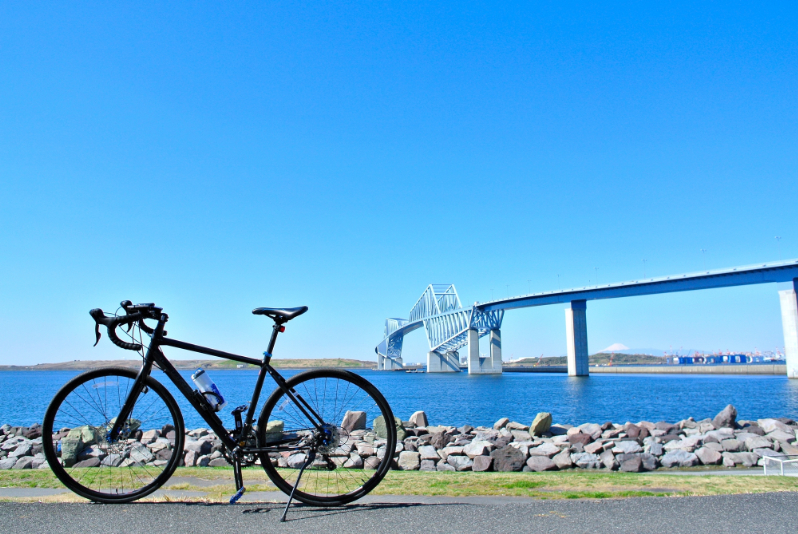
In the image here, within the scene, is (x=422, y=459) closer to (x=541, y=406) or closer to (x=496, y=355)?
(x=541, y=406)

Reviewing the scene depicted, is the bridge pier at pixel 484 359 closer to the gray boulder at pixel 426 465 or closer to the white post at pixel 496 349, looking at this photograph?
the white post at pixel 496 349

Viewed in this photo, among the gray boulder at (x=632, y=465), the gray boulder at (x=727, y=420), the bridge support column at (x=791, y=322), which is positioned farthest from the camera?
the bridge support column at (x=791, y=322)

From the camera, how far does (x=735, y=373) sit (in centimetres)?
11675

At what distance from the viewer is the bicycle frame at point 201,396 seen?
4516 mm

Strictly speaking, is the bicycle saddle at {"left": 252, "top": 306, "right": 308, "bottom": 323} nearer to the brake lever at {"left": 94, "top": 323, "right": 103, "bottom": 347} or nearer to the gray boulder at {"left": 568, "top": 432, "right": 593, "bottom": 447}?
the brake lever at {"left": 94, "top": 323, "right": 103, "bottom": 347}

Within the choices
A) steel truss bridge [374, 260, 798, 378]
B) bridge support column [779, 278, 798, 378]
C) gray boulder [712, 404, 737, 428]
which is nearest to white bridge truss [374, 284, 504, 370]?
steel truss bridge [374, 260, 798, 378]

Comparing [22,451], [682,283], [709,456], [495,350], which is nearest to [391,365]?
[495,350]

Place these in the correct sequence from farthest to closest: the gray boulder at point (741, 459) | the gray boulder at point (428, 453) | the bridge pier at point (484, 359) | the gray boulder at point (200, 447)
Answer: the bridge pier at point (484, 359), the gray boulder at point (200, 447), the gray boulder at point (428, 453), the gray boulder at point (741, 459)

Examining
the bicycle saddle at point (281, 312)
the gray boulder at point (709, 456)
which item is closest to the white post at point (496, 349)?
the gray boulder at point (709, 456)

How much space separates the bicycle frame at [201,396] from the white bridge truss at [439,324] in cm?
9700

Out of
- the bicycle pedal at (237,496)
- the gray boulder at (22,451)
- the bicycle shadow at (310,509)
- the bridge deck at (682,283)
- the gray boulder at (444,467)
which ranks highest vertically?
the bridge deck at (682,283)

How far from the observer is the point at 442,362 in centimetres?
12425

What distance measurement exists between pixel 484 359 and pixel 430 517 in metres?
107

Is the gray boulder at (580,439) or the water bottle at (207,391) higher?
the water bottle at (207,391)
